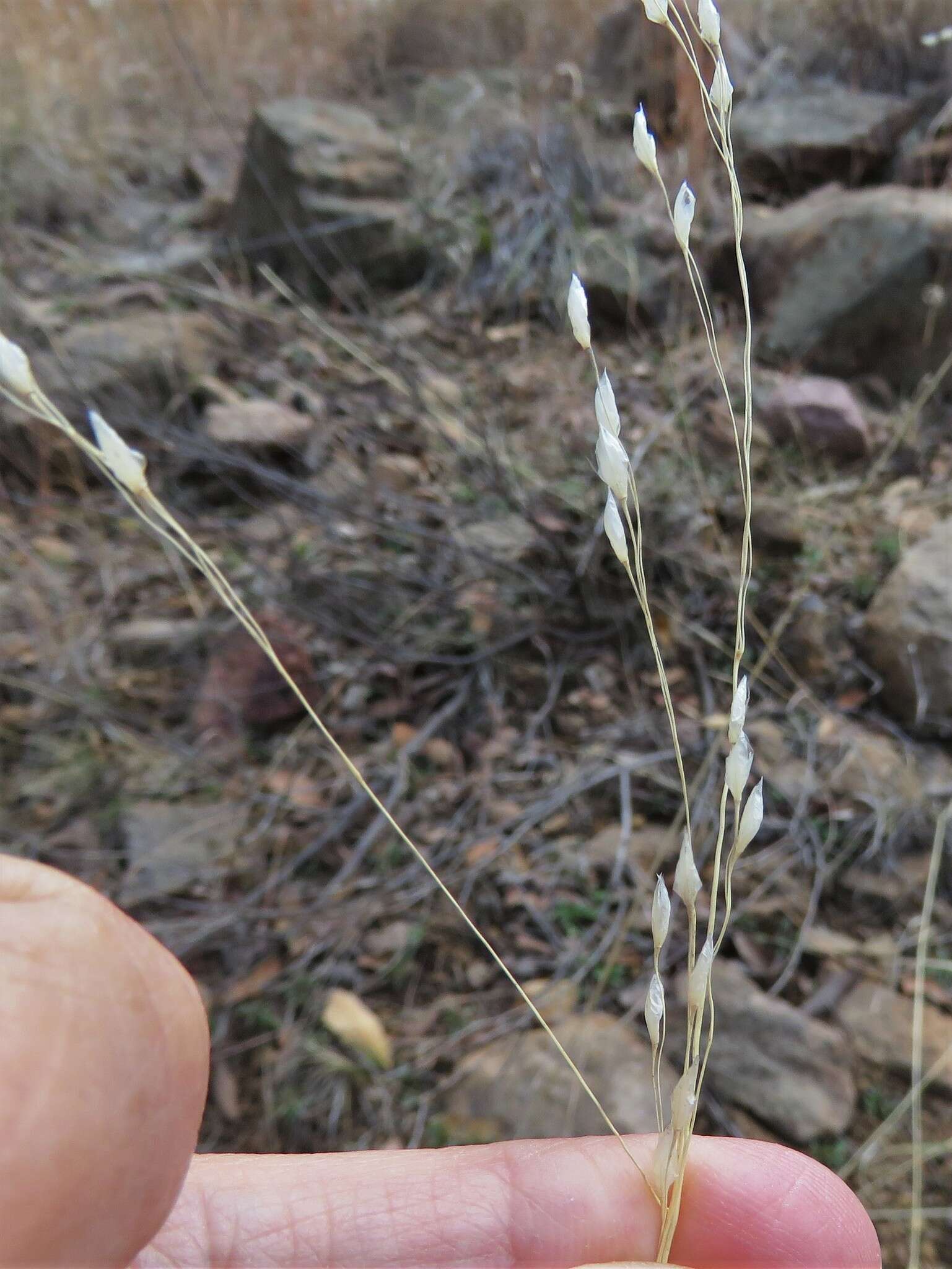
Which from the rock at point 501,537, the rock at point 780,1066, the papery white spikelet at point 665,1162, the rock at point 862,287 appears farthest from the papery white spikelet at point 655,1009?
the rock at point 862,287

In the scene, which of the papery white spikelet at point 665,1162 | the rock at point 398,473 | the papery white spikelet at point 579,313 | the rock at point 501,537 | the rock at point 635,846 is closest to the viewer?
the papery white spikelet at point 579,313

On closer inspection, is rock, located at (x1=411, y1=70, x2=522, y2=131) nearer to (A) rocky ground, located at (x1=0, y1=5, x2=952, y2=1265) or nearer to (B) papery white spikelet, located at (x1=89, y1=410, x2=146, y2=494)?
(A) rocky ground, located at (x1=0, y1=5, x2=952, y2=1265)

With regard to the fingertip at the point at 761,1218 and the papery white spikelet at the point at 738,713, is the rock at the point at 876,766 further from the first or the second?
the papery white spikelet at the point at 738,713

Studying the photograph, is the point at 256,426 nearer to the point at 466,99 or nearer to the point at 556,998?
the point at 556,998

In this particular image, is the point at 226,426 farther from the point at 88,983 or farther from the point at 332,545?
the point at 88,983

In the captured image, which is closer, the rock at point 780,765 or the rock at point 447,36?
the rock at point 780,765

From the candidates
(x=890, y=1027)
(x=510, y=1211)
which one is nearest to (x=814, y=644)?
(x=890, y=1027)

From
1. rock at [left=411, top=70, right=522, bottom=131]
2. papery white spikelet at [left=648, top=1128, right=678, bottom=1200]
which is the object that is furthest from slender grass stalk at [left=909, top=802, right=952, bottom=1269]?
rock at [left=411, top=70, right=522, bottom=131]
